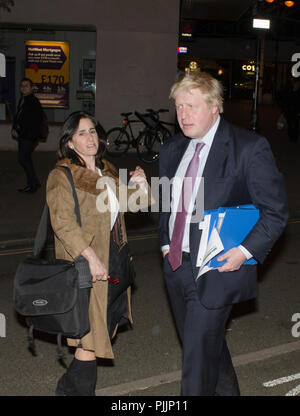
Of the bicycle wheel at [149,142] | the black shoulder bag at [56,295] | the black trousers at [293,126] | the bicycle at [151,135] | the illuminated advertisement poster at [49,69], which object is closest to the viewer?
the black shoulder bag at [56,295]

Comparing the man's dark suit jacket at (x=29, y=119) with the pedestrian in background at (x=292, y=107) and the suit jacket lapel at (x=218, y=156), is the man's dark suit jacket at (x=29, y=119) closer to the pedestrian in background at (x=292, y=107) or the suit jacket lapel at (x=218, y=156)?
the suit jacket lapel at (x=218, y=156)

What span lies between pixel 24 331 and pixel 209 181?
2812mm

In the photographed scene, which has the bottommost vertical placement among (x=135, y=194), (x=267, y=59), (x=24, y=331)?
(x=24, y=331)

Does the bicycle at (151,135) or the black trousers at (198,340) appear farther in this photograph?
the bicycle at (151,135)

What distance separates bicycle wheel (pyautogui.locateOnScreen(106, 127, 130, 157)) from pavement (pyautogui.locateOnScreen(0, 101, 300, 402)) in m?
7.25

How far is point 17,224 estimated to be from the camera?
8.67 meters

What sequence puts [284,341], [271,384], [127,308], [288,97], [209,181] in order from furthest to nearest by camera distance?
1. [288,97]
2. [284,341]
3. [271,384]
4. [127,308]
5. [209,181]

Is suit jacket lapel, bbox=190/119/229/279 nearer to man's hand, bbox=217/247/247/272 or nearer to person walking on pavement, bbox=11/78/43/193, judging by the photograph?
man's hand, bbox=217/247/247/272

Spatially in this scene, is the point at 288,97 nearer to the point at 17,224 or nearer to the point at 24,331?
the point at 17,224

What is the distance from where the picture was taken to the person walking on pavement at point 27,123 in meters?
10.5

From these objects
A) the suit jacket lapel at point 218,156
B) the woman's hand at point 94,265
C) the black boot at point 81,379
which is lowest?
the black boot at point 81,379

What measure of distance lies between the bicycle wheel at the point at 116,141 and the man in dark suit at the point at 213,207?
40.6ft

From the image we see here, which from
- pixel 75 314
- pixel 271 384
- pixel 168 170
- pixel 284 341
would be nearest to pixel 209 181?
pixel 168 170

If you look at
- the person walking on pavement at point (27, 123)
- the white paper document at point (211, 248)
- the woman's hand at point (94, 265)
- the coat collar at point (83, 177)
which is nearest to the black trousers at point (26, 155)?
the person walking on pavement at point (27, 123)
